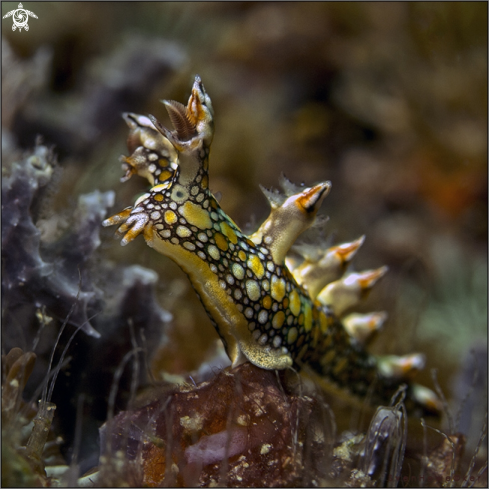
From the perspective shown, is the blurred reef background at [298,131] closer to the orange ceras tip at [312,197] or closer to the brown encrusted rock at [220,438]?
the orange ceras tip at [312,197]

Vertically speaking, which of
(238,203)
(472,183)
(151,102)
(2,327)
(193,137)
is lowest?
(2,327)

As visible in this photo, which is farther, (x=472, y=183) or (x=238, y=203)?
(x=472, y=183)

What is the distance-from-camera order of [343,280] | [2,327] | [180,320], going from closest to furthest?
[2,327], [343,280], [180,320]

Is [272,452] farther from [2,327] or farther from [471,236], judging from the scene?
[471,236]

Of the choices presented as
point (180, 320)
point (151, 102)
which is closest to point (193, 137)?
point (180, 320)
